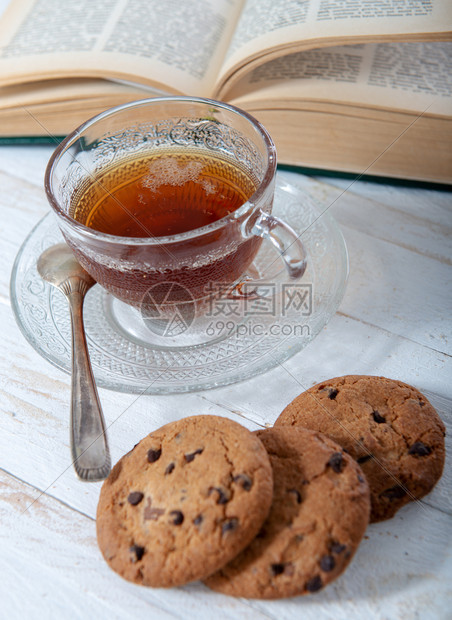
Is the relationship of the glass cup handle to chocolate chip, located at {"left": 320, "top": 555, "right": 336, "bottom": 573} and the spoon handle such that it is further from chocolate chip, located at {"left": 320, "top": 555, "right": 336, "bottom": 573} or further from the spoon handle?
chocolate chip, located at {"left": 320, "top": 555, "right": 336, "bottom": 573}

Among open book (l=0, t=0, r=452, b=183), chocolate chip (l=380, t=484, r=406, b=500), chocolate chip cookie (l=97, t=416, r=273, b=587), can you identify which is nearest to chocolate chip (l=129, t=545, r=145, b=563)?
chocolate chip cookie (l=97, t=416, r=273, b=587)

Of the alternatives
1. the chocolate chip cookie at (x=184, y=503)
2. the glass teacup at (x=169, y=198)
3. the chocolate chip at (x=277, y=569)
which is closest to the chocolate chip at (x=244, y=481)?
the chocolate chip cookie at (x=184, y=503)

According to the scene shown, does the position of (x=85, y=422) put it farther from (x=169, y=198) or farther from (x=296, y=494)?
(x=169, y=198)

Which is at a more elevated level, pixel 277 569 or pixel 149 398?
pixel 277 569

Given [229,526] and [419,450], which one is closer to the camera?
[229,526]

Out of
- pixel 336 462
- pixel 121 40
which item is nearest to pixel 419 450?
pixel 336 462
